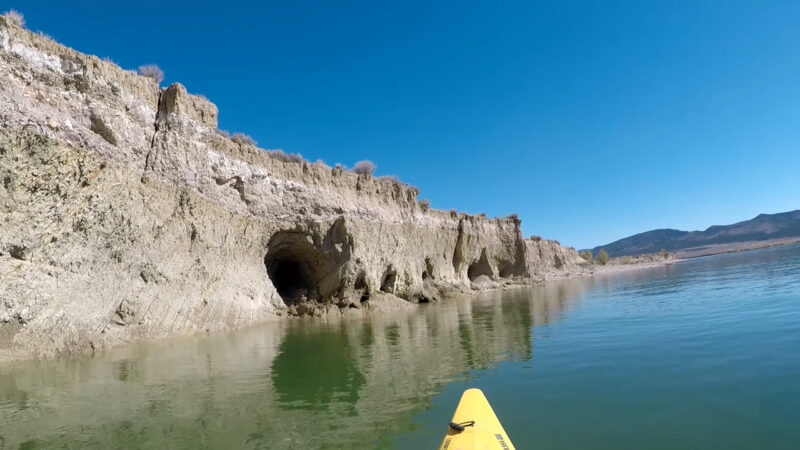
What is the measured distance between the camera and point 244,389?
737 cm

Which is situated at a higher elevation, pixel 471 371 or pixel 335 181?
pixel 335 181

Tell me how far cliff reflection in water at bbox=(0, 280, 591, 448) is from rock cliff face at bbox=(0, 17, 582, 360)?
1.76 metres

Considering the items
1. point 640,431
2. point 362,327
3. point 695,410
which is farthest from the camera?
point 362,327

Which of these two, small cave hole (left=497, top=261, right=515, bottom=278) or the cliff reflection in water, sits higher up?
small cave hole (left=497, top=261, right=515, bottom=278)

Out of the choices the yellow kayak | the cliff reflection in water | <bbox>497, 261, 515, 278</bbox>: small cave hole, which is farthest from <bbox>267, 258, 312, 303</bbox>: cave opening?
<bbox>497, 261, 515, 278</bbox>: small cave hole

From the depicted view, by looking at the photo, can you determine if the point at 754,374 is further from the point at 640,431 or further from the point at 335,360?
the point at 335,360

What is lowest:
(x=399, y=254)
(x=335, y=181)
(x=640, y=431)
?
(x=640, y=431)

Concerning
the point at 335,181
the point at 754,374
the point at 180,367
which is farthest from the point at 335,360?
the point at 335,181

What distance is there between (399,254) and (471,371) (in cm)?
1847

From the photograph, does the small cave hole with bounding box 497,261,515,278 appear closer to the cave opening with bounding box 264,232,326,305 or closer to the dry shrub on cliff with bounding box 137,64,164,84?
the cave opening with bounding box 264,232,326,305

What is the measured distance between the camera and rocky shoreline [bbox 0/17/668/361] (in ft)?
35.7

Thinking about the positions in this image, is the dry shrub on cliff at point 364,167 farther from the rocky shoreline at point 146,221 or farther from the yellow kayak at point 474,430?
the yellow kayak at point 474,430

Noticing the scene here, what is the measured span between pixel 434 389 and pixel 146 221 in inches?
457

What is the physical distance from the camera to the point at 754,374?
249 inches
